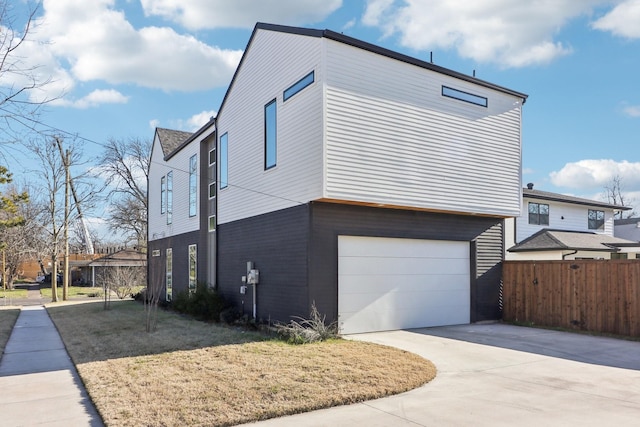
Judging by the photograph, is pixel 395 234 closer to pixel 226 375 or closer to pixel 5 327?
pixel 226 375

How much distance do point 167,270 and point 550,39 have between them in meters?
16.4

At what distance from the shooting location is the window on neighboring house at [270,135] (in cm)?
1194

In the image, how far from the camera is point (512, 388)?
626cm

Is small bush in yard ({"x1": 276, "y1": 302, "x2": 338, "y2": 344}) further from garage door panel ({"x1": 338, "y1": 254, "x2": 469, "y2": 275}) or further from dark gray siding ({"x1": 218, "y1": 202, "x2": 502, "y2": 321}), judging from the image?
garage door panel ({"x1": 338, "y1": 254, "x2": 469, "y2": 275})

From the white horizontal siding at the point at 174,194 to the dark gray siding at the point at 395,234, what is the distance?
791cm

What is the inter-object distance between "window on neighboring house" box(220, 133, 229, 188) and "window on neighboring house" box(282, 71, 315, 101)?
4.01m

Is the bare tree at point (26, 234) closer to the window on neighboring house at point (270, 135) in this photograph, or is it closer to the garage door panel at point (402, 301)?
the window on neighboring house at point (270, 135)

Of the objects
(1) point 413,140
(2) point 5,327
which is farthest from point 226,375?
(2) point 5,327

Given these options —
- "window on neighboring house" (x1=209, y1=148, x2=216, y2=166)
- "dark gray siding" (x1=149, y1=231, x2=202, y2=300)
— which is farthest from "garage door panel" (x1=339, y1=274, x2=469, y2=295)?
"window on neighboring house" (x1=209, y1=148, x2=216, y2=166)

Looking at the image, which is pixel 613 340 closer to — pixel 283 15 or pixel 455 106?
pixel 455 106

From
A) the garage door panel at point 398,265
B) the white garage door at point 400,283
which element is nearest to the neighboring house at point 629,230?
the white garage door at point 400,283

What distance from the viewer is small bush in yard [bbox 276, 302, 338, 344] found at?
927 cm

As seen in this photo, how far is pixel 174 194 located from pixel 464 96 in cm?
1251

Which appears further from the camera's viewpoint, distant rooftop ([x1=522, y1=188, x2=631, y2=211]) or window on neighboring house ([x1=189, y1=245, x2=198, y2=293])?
distant rooftop ([x1=522, y1=188, x2=631, y2=211])
